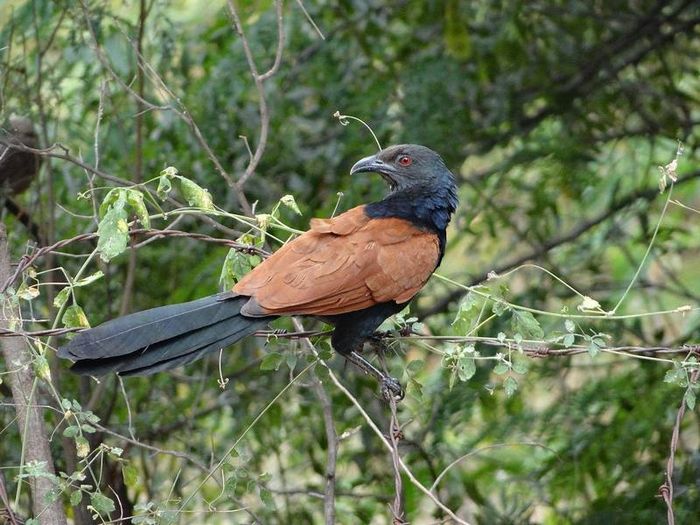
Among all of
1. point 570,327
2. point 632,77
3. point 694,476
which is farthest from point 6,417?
point 632,77

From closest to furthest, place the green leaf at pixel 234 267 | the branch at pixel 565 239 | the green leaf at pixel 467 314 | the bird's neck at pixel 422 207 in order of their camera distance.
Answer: the green leaf at pixel 467 314
the green leaf at pixel 234 267
the bird's neck at pixel 422 207
the branch at pixel 565 239

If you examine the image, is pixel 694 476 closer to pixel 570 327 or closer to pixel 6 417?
pixel 570 327

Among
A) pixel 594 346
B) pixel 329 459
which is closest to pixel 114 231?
pixel 329 459

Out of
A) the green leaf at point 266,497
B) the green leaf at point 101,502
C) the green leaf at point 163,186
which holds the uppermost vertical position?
the green leaf at point 163,186

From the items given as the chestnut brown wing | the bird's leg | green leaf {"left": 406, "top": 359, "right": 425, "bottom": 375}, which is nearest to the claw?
the bird's leg

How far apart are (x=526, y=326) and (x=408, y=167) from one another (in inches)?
33.1

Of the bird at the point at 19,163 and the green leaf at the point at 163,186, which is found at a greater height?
the green leaf at the point at 163,186

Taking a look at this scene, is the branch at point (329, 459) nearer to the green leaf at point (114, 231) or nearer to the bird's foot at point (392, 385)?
the bird's foot at point (392, 385)

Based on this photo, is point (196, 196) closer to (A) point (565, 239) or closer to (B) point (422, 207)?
(B) point (422, 207)

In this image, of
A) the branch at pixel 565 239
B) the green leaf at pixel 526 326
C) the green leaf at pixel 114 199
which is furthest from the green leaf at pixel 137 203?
the branch at pixel 565 239

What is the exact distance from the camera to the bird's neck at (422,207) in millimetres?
3014

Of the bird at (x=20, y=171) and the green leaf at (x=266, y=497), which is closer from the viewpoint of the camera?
the green leaf at (x=266, y=497)

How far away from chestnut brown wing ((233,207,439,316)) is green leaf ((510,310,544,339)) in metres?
0.36

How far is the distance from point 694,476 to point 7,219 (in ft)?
7.92
